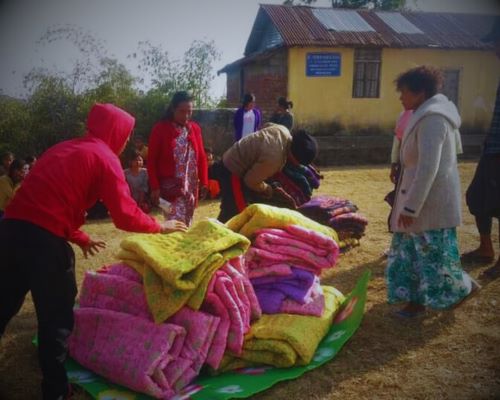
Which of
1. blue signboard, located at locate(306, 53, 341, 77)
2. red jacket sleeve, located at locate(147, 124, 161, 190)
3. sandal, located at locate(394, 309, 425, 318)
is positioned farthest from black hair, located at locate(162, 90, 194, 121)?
blue signboard, located at locate(306, 53, 341, 77)

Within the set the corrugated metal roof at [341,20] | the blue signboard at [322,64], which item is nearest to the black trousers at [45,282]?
the blue signboard at [322,64]

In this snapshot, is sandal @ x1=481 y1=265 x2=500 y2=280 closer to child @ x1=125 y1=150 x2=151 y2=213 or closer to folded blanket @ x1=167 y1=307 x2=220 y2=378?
folded blanket @ x1=167 y1=307 x2=220 y2=378

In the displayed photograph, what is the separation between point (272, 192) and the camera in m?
3.78

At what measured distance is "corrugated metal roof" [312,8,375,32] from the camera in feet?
46.3

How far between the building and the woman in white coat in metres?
10.4

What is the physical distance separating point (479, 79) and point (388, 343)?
47.5 feet

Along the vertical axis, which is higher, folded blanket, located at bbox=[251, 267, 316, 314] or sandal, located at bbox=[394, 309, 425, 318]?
folded blanket, located at bbox=[251, 267, 316, 314]

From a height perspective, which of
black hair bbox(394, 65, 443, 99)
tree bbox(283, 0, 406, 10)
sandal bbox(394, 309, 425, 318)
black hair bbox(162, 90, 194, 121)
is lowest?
sandal bbox(394, 309, 425, 318)

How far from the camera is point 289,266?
9.84ft

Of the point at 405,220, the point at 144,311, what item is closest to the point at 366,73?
the point at 405,220

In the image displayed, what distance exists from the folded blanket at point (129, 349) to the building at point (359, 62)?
37.5ft

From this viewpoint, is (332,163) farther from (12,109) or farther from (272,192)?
(272,192)

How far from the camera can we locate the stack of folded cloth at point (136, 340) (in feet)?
7.64

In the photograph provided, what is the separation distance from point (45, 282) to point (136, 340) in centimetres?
57
